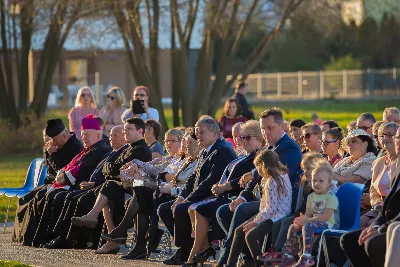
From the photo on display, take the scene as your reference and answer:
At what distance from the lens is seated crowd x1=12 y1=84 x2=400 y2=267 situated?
9.59 meters

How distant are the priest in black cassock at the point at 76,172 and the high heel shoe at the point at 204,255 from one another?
8.90ft

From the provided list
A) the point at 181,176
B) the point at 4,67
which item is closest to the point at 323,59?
the point at 4,67

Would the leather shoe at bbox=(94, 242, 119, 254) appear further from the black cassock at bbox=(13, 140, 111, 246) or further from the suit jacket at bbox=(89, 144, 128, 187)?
the black cassock at bbox=(13, 140, 111, 246)

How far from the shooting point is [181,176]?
1176cm

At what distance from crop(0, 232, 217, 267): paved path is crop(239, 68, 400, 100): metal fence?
143ft

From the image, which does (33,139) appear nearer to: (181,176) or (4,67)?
(4,67)

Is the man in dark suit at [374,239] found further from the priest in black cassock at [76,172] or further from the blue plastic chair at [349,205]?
the priest in black cassock at [76,172]

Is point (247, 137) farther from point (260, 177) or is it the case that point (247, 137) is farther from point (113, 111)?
point (113, 111)

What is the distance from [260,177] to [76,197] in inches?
125

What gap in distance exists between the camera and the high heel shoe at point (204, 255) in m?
10.7

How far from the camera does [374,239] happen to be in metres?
8.59

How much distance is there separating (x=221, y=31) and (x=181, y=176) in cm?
1646

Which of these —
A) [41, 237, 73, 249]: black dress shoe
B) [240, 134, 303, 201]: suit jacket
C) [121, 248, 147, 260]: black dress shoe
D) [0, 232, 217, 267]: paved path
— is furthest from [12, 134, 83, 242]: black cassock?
[240, 134, 303, 201]: suit jacket

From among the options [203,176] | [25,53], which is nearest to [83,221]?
[203,176]
